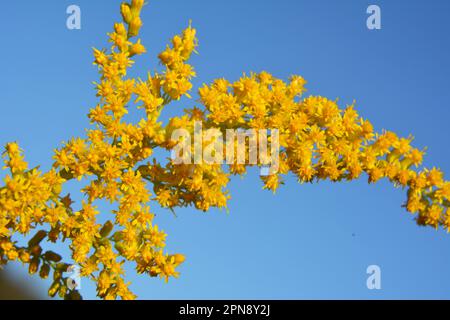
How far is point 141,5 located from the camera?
Result: 11.6 ft

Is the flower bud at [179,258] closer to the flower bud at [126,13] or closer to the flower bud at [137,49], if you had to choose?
the flower bud at [137,49]

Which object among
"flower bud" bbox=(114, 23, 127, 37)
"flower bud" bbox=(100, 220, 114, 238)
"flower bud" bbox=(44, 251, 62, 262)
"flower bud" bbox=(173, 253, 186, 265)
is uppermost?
"flower bud" bbox=(114, 23, 127, 37)

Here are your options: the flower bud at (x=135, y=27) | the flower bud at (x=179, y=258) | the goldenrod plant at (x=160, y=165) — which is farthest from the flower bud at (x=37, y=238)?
the flower bud at (x=135, y=27)

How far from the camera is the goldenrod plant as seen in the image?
308cm

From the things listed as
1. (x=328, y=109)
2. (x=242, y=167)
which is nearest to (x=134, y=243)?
(x=242, y=167)

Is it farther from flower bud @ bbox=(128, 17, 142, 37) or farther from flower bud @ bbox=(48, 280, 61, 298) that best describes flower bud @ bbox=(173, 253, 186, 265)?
flower bud @ bbox=(128, 17, 142, 37)

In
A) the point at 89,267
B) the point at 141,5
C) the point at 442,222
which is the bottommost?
the point at 89,267

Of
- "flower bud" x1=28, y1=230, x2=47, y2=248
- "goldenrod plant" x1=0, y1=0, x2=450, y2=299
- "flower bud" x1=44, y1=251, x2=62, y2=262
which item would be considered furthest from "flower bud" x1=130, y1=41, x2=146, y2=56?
"flower bud" x1=44, y1=251, x2=62, y2=262

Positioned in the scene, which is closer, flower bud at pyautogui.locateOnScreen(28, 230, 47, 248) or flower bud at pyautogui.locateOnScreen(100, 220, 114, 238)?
flower bud at pyautogui.locateOnScreen(100, 220, 114, 238)

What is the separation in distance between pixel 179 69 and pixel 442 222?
1.72 m

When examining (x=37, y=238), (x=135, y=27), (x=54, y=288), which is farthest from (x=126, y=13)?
(x=54, y=288)

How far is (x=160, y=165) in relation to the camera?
3168mm

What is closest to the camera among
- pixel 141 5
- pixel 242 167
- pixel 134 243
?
pixel 242 167
